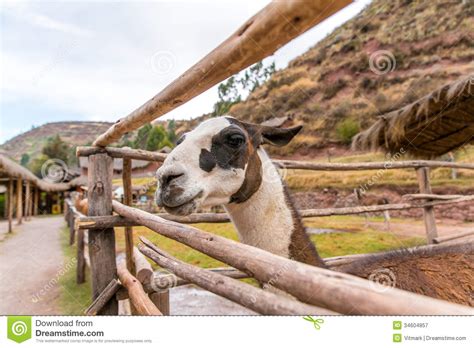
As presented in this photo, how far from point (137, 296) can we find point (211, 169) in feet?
2.57

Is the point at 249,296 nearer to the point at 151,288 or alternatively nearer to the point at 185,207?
the point at 185,207

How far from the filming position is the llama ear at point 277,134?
1636mm

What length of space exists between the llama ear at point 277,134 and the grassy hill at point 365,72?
25.5 m

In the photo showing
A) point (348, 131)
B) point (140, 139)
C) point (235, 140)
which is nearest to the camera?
point (235, 140)

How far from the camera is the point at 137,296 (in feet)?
4.84

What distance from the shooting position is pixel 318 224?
985 cm

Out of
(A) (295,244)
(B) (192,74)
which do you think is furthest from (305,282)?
(A) (295,244)

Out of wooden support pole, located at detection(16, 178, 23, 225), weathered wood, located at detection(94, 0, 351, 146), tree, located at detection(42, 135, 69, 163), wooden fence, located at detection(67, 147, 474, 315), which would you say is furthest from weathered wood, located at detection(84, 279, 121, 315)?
tree, located at detection(42, 135, 69, 163)

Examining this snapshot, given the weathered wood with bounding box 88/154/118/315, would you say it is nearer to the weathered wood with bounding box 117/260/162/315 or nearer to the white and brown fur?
the weathered wood with bounding box 117/260/162/315

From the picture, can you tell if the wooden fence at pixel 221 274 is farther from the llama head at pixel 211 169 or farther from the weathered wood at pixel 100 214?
the llama head at pixel 211 169

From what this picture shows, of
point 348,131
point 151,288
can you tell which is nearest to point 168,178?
point 151,288

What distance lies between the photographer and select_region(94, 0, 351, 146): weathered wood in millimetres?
587

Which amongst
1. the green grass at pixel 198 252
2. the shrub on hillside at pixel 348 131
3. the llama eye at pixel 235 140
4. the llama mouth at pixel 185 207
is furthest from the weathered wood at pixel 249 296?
the shrub on hillside at pixel 348 131

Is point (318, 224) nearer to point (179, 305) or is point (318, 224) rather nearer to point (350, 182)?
point (350, 182)
